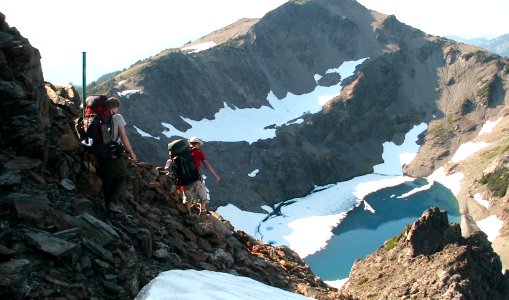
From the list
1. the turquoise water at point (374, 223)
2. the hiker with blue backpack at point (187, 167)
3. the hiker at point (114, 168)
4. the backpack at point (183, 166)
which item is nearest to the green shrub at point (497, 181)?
the turquoise water at point (374, 223)

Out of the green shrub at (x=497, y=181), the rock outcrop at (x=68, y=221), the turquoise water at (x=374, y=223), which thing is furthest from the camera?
the green shrub at (x=497, y=181)

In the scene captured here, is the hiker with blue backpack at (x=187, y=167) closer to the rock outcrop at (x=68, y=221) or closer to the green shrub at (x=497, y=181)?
the rock outcrop at (x=68, y=221)

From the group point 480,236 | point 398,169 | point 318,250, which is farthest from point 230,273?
point 398,169

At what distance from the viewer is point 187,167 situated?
56.8 feet

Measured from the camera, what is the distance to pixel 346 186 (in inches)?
5719

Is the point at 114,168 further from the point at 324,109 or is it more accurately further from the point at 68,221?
the point at 324,109

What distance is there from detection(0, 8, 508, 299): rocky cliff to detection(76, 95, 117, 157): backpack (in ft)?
2.80

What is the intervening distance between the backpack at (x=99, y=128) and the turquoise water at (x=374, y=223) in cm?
7689

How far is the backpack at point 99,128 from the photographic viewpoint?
12.5 meters

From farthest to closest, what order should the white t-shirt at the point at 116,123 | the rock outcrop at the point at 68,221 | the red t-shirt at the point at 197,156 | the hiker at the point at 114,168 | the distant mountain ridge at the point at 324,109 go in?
the distant mountain ridge at the point at 324,109, the red t-shirt at the point at 197,156, the hiker at the point at 114,168, the white t-shirt at the point at 116,123, the rock outcrop at the point at 68,221

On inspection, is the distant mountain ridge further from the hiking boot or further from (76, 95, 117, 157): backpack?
(76, 95, 117, 157): backpack

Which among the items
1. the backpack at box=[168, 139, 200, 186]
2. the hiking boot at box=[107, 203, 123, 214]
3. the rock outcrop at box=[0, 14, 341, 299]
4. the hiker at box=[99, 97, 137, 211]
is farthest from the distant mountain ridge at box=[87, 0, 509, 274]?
the hiker at box=[99, 97, 137, 211]

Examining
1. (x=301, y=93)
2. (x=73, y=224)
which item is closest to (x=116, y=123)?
(x=73, y=224)

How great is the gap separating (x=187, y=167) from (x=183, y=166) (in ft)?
0.51
